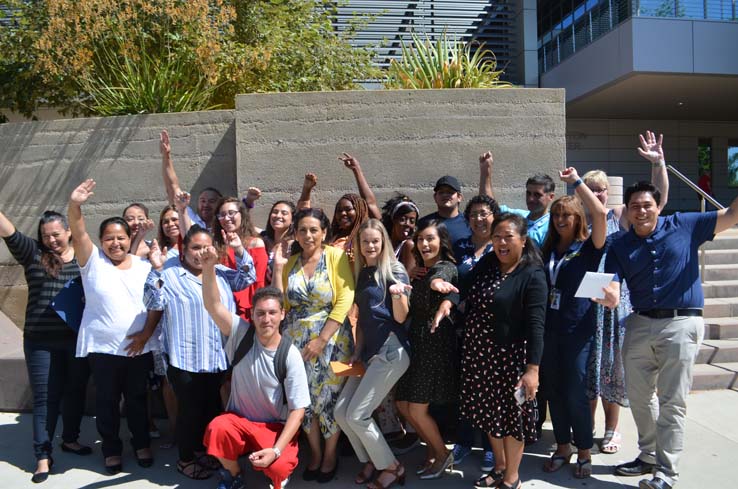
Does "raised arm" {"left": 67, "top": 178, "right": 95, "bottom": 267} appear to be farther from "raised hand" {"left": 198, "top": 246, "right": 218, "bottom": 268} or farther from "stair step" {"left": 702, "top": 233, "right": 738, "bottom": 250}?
"stair step" {"left": 702, "top": 233, "right": 738, "bottom": 250}

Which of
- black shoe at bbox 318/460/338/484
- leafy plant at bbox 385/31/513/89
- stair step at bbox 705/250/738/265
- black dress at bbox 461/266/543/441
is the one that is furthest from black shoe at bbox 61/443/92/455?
stair step at bbox 705/250/738/265

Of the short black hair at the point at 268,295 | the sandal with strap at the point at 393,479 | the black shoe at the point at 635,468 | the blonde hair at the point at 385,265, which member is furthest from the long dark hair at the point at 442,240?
the black shoe at the point at 635,468

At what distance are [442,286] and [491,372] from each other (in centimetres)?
63

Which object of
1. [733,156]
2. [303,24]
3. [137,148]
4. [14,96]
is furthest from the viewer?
[733,156]

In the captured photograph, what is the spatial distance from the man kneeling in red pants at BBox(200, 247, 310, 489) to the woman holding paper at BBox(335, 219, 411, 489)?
356 mm

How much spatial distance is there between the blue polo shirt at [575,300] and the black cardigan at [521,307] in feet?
1.54

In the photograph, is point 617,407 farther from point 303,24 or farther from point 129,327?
point 303,24

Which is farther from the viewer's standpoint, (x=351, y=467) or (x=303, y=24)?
(x=303, y=24)

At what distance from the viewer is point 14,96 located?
7.48 m

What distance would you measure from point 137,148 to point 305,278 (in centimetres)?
356

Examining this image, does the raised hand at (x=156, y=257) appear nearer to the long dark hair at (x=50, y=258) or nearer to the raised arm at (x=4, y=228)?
the long dark hair at (x=50, y=258)

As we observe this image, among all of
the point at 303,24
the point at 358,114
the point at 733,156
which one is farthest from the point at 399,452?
the point at 733,156

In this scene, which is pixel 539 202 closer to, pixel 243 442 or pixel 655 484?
pixel 655 484

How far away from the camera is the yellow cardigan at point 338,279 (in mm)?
3916
